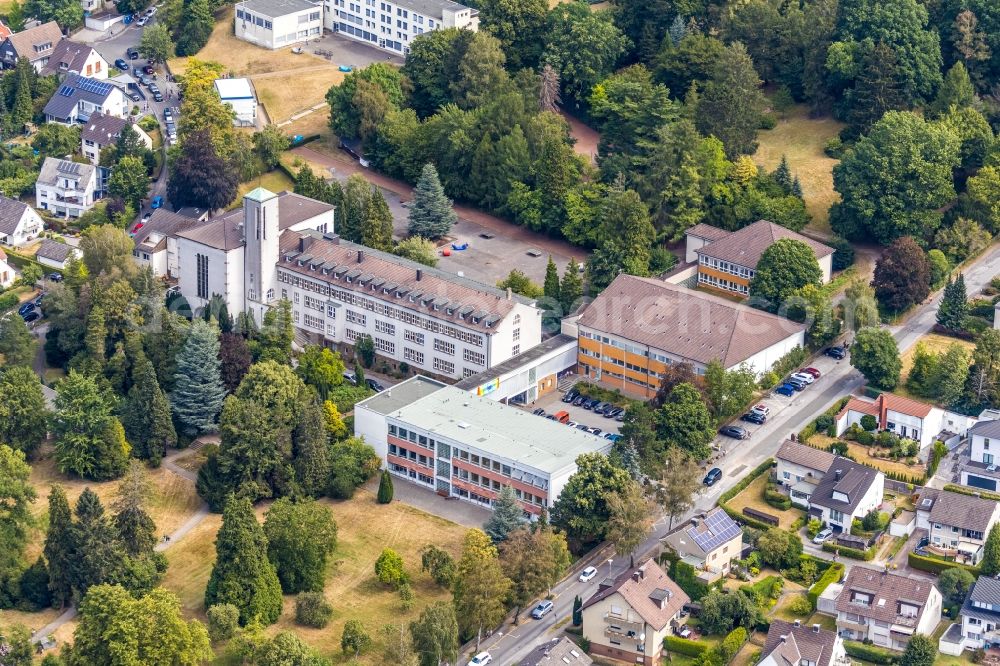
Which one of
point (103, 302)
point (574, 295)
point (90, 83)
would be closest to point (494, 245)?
point (574, 295)

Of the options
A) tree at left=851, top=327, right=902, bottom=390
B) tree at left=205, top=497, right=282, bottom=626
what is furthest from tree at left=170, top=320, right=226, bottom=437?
tree at left=851, top=327, right=902, bottom=390

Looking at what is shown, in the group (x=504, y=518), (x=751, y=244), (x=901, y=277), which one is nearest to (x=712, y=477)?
(x=504, y=518)

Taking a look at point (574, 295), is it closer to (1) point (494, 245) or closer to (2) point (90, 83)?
(1) point (494, 245)

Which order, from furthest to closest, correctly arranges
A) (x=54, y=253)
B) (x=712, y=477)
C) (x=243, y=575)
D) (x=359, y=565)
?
1. (x=54, y=253)
2. (x=712, y=477)
3. (x=359, y=565)
4. (x=243, y=575)

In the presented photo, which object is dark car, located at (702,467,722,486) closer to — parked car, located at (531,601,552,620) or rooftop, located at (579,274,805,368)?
rooftop, located at (579,274,805,368)

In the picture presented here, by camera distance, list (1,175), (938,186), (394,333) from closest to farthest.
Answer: (394,333) → (938,186) → (1,175)

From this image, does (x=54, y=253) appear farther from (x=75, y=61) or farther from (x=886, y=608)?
(x=886, y=608)
